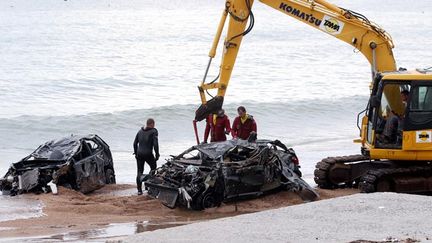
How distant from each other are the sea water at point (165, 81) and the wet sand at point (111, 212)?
13.7 feet

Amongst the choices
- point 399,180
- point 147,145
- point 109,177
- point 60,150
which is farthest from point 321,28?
point 60,150

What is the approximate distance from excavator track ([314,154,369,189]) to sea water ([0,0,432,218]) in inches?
94.7

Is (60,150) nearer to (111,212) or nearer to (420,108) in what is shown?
(111,212)

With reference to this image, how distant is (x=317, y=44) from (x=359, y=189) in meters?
62.9

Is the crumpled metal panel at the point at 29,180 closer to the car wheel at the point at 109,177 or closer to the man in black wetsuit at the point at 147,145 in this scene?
the car wheel at the point at 109,177

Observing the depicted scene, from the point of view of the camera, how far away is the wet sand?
15758 millimetres

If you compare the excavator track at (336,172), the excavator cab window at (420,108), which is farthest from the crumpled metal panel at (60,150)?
the excavator cab window at (420,108)

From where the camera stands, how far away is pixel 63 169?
62.6 ft


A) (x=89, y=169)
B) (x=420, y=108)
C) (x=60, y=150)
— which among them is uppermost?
(x=420, y=108)

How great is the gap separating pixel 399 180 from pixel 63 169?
21.0 feet

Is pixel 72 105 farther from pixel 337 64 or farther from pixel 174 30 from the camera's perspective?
pixel 174 30

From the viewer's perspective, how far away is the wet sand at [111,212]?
51.7ft

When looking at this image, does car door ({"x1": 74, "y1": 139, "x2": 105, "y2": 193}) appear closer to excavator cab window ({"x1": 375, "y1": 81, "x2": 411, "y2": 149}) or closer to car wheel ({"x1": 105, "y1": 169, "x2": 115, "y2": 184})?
car wheel ({"x1": 105, "y1": 169, "x2": 115, "y2": 184})

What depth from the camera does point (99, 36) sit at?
88.1m
